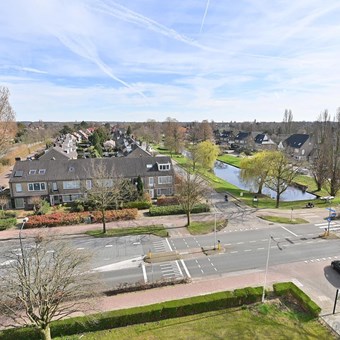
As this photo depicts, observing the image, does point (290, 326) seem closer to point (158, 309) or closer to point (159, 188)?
point (158, 309)

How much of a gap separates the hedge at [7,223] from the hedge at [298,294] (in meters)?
29.8

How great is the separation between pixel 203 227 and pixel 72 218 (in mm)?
16191

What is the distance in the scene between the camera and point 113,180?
3950 centimetres

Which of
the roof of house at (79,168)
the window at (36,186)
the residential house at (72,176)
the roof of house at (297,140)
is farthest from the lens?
the roof of house at (297,140)

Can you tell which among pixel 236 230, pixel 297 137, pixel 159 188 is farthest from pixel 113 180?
pixel 297 137

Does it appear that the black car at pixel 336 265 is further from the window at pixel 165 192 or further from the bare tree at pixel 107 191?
the window at pixel 165 192

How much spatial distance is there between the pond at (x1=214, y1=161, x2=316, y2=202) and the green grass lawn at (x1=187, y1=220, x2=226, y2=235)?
64.8ft

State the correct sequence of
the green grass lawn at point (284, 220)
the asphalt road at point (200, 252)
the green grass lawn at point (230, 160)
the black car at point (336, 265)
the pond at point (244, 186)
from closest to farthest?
1. the black car at point (336, 265)
2. the asphalt road at point (200, 252)
3. the green grass lawn at point (284, 220)
4. the pond at point (244, 186)
5. the green grass lawn at point (230, 160)

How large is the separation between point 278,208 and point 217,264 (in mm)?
19324

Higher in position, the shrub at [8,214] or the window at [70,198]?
the window at [70,198]

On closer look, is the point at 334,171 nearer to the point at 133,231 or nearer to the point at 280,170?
the point at 280,170

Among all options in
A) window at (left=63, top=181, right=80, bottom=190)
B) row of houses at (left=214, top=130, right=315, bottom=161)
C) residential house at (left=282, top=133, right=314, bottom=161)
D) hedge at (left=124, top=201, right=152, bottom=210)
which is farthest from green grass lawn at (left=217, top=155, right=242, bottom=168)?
window at (left=63, top=181, right=80, bottom=190)

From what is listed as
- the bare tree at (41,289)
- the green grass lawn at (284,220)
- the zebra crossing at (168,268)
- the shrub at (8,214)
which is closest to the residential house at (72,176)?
the shrub at (8,214)

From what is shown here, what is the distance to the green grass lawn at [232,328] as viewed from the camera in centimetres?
1574
